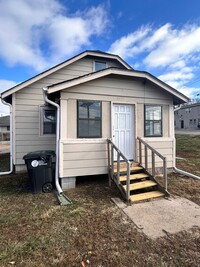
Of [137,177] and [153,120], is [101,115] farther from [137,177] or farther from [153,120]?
[137,177]

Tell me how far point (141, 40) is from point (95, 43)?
151 inches

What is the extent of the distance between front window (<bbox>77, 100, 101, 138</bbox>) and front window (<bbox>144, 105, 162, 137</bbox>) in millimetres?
1793

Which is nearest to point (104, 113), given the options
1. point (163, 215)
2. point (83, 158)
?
point (83, 158)

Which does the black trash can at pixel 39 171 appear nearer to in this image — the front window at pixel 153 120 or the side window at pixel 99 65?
the front window at pixel 153 120

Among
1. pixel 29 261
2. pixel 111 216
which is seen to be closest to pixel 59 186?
pixel 111 216

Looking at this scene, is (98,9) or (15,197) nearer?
(15,197)

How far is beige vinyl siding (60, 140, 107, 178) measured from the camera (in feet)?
18.1

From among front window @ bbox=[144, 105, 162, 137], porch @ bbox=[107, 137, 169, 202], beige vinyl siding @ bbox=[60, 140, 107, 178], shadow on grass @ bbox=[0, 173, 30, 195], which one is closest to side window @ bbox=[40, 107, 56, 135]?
shadow on grass @ bbox=[0, 173, 30, 195]

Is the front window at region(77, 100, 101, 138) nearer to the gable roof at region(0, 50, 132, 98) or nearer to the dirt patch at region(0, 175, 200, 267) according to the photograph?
the dirt patch at region(0, 175, 200, 267)

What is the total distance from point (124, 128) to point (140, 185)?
203cm

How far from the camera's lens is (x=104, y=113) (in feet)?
19.6

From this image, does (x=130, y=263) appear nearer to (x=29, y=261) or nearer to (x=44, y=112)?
(x=29, y=261)

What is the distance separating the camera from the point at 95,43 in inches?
444

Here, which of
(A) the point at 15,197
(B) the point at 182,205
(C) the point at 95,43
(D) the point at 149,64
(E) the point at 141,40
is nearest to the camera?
(B) the point at 182,205
